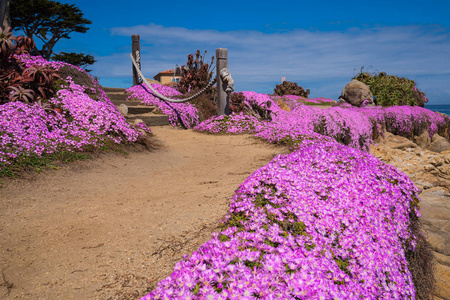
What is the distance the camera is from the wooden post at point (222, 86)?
11547 mm

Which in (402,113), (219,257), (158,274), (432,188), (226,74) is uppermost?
(226,74)

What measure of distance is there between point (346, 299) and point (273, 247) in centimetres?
62

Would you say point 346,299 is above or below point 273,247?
below

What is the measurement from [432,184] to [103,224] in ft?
32.0

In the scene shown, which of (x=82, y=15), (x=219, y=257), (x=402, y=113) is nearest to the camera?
(x=219, y=257)

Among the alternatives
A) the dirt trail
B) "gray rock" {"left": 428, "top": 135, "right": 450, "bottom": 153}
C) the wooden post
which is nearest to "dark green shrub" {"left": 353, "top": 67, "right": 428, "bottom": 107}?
"gray rock" {"left": 428, "top": 135, "right": 450, "bottom": 153}

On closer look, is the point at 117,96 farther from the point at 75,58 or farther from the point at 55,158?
the point at 75,58

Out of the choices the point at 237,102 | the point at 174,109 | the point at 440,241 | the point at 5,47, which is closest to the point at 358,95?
the point at 237,102

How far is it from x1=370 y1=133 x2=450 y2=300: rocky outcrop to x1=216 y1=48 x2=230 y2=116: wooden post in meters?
6.66

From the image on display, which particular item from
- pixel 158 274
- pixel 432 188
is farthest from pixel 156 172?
pixel 432 188

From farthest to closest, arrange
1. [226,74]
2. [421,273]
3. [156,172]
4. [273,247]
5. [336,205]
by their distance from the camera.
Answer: [226,74], [156,172], [421,273], [336,205], [273,247]

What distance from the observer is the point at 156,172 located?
5.95m

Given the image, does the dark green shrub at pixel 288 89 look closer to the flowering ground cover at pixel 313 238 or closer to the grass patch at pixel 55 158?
the grass patch at pixel 55 158

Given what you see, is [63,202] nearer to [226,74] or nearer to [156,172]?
[156,172]
